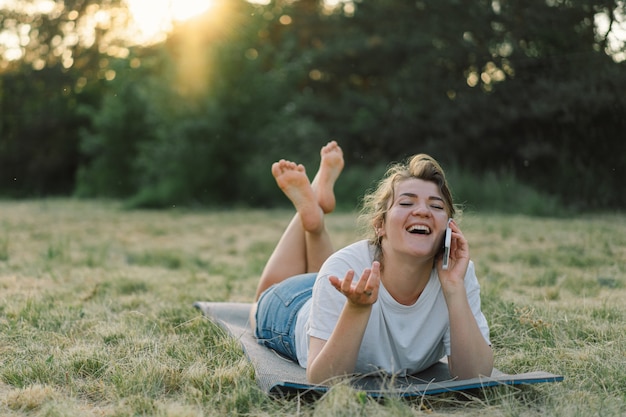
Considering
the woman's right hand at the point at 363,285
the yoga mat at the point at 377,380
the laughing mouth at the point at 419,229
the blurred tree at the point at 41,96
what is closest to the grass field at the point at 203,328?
the yoga mat at the point at 377,380

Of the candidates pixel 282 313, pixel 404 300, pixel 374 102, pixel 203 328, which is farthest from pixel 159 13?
pixel 404 300

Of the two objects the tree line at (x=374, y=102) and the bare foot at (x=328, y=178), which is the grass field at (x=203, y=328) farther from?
the tree line at (x=374, y=102)

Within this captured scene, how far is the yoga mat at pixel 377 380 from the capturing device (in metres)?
2.41

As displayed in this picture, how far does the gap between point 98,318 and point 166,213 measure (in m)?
8.04

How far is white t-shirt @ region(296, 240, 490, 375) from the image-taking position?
247cm

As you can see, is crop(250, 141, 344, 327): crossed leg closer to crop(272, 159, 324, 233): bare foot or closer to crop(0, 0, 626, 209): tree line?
crop(272, 159, 324, 233): bare foot

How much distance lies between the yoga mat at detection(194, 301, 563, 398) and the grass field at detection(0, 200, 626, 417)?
0.15 ft

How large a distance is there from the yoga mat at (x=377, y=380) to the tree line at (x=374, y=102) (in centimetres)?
678

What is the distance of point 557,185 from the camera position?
11344 millimetres

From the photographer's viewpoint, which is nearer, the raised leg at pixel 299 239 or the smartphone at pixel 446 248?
the smartphone at pixel 446 248

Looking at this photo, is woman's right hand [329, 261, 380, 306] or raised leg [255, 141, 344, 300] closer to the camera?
woman's right hand [329, 261, 380, 306]

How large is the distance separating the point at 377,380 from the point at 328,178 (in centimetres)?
168

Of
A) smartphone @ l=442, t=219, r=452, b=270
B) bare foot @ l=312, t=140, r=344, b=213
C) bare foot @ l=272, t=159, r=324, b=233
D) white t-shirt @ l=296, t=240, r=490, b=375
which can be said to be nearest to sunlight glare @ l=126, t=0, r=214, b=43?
bare foot @ l=312, t=140, r=344, b=213

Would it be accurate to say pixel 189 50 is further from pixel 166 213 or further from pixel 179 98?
pixel 166 213
